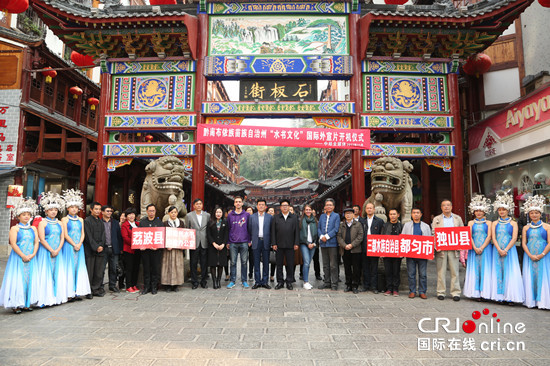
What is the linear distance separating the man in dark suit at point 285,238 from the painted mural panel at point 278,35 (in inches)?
209

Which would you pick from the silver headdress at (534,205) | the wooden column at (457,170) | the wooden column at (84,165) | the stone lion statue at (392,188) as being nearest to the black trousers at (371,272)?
the stone lion statue at (392,188)

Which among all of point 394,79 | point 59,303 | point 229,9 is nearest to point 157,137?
point 229,9

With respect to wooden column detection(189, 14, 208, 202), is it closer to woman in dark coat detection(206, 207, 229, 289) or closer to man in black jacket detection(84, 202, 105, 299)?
woman in dark coat detection(206, 207, 229, 289)

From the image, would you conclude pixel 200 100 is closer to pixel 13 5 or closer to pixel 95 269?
pixel 13 5

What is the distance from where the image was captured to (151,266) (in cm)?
613

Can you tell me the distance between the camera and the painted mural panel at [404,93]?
9562mm

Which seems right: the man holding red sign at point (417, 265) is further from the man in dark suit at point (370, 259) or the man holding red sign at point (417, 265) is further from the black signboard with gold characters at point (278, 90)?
the black signboard with gold characters at point (278, 90)

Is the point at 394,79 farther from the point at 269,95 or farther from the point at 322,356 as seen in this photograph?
the point at 322,356

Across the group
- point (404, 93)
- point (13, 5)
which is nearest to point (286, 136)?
point (404, 93)

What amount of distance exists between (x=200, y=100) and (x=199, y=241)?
175 inches

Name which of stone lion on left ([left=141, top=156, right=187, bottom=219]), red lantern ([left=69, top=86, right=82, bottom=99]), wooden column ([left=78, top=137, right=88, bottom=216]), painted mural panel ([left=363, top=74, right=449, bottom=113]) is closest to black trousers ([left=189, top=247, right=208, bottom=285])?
stone lion on left ([left=141, top=156, right=187, bottom=219])

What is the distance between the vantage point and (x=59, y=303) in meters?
5.24

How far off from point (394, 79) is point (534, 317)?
22.6 ft

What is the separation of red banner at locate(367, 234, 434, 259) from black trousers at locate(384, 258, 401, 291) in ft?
0.73
